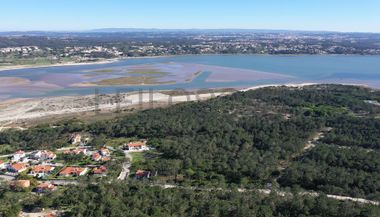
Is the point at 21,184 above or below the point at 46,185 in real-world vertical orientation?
above

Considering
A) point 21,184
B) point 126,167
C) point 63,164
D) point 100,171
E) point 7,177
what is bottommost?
point 7,177

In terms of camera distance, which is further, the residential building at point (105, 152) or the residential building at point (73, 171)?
the residential building at point (105, 152)

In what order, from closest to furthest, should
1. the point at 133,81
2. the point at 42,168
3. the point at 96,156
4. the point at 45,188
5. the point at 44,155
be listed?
the point at 45,188 → the point at 42,168 → the point at 96,156 → the point at 44,155 → the point at 133,81

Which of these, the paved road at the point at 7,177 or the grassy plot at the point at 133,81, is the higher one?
the grassy plot at the point at 133,81

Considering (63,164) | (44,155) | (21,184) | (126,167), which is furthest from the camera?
(44,155)

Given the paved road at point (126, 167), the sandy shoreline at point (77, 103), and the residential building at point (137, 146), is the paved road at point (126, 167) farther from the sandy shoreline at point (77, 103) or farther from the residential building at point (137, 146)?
the sandy shoreline at point (77, 103)

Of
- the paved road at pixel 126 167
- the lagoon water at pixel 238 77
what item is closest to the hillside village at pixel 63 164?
the paved road at pixel 126 167

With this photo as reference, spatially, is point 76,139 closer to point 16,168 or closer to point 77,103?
point 16,168

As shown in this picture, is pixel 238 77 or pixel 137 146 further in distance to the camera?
pixel 238 77

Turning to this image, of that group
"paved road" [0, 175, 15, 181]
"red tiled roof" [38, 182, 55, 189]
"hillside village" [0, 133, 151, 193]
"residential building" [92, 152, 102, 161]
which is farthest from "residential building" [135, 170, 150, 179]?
"paved road" [0, 175, 15, 181]

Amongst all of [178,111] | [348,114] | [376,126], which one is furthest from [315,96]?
[178,111]

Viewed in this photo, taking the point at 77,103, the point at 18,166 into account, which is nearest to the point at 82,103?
the point at 77,103
